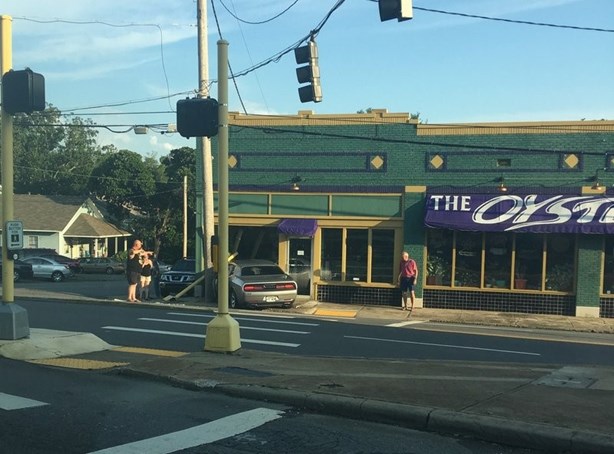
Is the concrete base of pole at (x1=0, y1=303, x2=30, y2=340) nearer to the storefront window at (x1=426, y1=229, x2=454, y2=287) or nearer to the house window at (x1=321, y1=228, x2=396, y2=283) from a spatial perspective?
the house window at (x1=321, y1=228, x2=396, y2=283)

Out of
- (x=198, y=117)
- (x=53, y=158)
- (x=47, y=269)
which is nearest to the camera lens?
(x=198, y=117)

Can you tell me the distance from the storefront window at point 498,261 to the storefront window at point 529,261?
0.87 ft

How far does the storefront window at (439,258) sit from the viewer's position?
19.0 m

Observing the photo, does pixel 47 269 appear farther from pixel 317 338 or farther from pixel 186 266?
pixel 317 338

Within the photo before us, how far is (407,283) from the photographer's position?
18.0m

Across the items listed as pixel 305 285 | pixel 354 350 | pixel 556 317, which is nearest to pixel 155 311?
pixel 305 285

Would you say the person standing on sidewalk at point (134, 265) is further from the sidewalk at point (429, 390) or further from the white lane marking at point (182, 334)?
the sidewalk at point (429, 390)

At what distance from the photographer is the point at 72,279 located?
39.2m

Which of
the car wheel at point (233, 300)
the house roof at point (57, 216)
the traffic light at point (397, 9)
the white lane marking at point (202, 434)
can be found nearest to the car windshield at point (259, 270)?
the car wheel at point (233, 300)

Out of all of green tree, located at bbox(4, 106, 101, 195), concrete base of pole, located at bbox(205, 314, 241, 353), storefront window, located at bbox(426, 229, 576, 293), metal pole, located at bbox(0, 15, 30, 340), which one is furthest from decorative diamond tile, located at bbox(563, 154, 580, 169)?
green tree, located at bbox(4, 106, 101, 195)

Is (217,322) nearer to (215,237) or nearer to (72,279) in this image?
(215,237)

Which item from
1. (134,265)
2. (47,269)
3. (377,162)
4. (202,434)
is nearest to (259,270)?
(134,265)

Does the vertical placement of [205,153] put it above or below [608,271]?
above

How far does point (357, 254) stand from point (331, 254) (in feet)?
2.94
